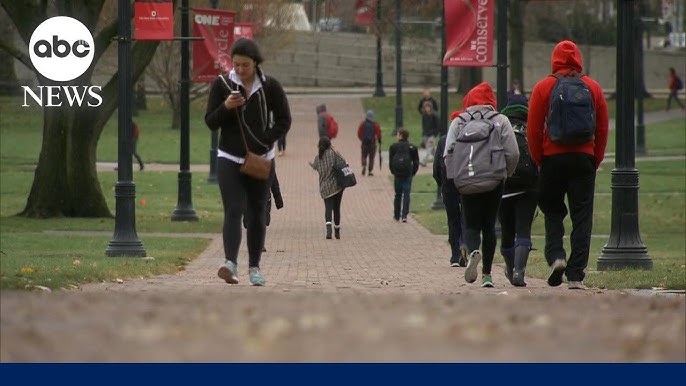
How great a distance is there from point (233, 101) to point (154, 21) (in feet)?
27.3

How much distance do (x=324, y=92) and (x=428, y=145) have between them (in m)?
26.7

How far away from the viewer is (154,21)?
1867 centimetres

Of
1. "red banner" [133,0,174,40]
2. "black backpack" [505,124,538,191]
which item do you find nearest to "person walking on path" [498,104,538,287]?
"black backpack" [505,124,538,191]

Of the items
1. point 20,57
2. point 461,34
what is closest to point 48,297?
point 461,34

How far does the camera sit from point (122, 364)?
6137 mm

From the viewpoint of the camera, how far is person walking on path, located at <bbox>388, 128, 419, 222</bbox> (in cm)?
2466

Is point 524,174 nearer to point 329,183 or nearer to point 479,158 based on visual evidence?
point 479,158

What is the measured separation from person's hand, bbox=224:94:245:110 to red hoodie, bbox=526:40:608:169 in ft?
8.21

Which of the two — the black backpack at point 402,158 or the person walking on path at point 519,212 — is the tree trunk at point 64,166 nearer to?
the black backpack at point 402,158

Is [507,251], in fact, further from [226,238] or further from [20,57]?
[20,57]

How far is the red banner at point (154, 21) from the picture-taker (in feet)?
60.8

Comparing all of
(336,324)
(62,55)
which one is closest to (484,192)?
(336,324)

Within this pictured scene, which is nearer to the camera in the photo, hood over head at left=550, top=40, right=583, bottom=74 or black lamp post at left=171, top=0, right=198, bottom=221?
hood over head at left=550, top=40, right=583, bottom=74

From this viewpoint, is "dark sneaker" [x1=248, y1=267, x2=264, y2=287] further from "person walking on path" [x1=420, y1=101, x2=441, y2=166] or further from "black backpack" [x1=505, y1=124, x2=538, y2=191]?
"person walking on path" [x1=420, y1=101, x2=441, y2=166]
